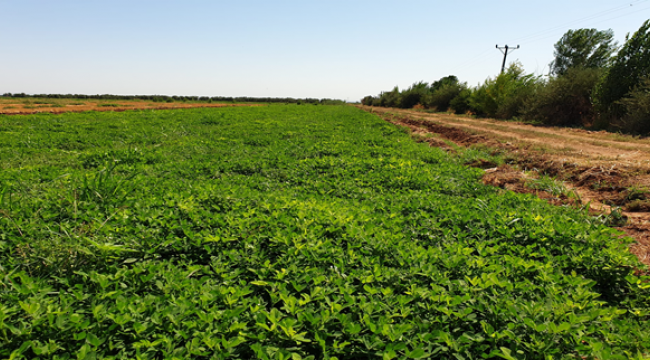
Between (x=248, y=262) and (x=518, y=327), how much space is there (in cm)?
224

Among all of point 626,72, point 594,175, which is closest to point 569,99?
point 626,72

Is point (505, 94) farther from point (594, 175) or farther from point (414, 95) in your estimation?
point (414, 95)

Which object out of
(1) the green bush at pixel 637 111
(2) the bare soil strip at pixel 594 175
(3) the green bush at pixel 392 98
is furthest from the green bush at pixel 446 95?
(2) the bare soil strip at pixel 594 175

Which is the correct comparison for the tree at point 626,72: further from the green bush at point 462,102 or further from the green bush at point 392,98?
the green bush at point 392,98

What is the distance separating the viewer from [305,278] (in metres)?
2.52

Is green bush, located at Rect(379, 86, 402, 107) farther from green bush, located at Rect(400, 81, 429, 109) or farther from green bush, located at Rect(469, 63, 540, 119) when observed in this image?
green bush, located at Rect(469, 63, 540, 119)

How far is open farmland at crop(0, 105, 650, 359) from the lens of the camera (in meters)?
1.95

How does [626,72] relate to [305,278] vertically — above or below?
above

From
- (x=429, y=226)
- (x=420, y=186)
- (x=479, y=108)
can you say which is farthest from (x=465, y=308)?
(x=479, y=108)

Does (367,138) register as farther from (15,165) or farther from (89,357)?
(89,357)

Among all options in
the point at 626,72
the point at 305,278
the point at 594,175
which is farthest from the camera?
the point at 626,72

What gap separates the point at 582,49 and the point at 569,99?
55.3 m

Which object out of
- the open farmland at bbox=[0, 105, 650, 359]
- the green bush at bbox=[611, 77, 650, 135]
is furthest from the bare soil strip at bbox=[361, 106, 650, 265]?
the green bush at bbox=[611, 77, 650, 135]

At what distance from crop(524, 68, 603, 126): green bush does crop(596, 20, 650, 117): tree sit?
6.97ft
